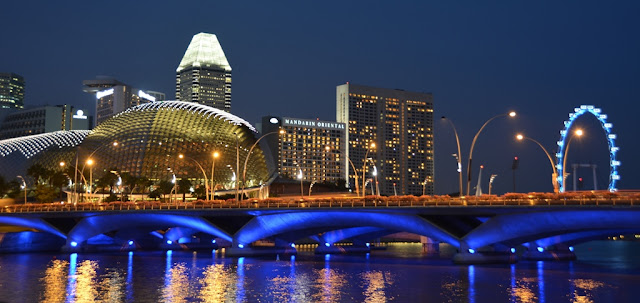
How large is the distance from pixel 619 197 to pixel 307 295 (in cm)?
2983

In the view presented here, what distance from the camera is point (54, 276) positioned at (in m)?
63.5

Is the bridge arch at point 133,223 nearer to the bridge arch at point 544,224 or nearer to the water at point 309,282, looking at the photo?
the water at point 309,282

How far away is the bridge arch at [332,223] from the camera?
77750 millimetres

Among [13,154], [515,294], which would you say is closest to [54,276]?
[515,294]

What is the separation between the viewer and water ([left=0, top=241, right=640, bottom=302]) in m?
48.1

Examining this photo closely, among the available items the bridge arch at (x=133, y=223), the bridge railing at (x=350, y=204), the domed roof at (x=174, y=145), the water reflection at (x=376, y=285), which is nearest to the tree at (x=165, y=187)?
the domed roof at (x=174, y=145)

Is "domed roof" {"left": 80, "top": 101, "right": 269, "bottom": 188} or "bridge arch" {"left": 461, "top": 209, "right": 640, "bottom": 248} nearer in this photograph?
"bridge arch" {"left": 461, "top": 209, "right": 640, "bottom": 248}

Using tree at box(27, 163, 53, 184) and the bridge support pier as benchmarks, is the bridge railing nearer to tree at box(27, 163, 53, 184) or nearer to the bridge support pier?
the bridge support pier

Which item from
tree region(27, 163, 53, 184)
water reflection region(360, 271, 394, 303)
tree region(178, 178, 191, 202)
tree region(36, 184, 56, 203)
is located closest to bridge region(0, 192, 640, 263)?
water reflection region(360, 271, 394, 303)

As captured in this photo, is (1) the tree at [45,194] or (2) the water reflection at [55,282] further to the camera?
(1) the tree at [45,194]

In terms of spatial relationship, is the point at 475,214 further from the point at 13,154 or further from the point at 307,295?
the point at 13,154

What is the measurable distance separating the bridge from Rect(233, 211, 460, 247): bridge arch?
0.12m

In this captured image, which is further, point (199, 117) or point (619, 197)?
point (199, 117)

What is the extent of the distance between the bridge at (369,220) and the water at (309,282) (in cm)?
389
